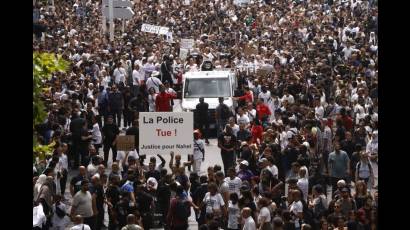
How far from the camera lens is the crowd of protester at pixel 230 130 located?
2277cm

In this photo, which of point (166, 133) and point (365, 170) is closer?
point (365, 170)

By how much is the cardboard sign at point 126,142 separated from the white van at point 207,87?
297 inches

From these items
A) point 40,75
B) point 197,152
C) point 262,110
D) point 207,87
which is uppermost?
point 40,75

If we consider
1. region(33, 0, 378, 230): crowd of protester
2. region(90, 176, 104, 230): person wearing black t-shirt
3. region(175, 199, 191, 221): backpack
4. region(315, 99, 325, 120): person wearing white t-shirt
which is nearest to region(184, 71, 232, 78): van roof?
region(33, 0, 378, 230): crowd of protester

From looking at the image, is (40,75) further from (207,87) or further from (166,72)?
(166,72)

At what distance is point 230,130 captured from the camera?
28812 millimetres

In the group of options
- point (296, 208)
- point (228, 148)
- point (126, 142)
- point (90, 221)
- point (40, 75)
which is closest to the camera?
point (40, 75)

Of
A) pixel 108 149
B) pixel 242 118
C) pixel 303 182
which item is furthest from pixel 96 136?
pixel 303 182

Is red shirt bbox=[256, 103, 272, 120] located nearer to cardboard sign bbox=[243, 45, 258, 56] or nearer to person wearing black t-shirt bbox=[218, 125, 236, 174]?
person wearing black t-shirt bbox=[218, 125, 236, 174]

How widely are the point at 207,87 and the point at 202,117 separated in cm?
244

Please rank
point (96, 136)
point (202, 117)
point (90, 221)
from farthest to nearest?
1. point (202, 117)
2. point (96, 136)
3. point (90, 221)

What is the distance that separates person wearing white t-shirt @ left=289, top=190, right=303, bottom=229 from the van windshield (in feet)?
44.4
